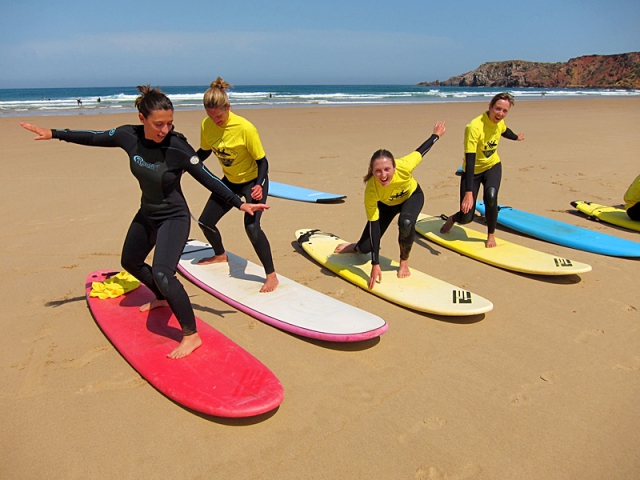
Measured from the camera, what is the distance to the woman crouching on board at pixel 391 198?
4047mm

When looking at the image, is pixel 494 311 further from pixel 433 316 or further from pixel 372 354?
pixel 372 354

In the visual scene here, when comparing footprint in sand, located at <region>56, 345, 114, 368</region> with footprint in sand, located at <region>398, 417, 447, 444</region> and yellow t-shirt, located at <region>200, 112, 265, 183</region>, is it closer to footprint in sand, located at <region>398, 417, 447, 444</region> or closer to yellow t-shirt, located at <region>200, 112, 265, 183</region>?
yellow t-shirt, located at <region>200, 112, 265, 183</region>

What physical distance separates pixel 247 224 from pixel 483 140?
119 inches

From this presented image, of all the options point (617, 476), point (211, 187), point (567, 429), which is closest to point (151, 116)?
point (211, 187)

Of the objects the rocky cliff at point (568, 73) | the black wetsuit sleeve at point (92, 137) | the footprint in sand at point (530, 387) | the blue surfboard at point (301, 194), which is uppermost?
the rocky cliff at point (568, 73)

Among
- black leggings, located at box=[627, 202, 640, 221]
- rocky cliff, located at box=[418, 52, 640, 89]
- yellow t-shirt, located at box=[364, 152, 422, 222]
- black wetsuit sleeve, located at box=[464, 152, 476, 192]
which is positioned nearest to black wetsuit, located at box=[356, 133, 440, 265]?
yellow t-shirt, located at box=[364, 152, 422, 222]

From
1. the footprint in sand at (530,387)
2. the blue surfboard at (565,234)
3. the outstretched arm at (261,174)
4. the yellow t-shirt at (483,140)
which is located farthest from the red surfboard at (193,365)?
the blue surfboard at (565,234)

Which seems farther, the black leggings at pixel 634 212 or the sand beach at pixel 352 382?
the black leggings at pixel 634 212

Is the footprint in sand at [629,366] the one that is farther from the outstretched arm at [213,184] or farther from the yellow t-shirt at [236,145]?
the yellow t-shirt at [236,145]

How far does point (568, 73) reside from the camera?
3105 inches

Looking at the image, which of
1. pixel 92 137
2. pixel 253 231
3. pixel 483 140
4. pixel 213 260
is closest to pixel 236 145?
pixel 253 231

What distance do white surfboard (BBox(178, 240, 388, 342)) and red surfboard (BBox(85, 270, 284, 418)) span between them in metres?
0.51

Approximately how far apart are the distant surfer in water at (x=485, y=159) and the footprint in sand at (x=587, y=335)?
5.93 ft

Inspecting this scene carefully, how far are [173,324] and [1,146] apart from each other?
35.3 feet
